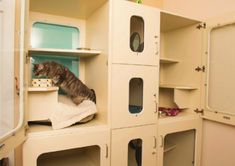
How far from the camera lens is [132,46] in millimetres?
1430

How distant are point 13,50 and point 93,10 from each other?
81 cm

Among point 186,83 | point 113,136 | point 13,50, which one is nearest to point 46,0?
point 13,50

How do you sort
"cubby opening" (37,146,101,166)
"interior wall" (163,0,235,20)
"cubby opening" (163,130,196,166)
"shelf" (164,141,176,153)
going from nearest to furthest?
"cubby opening" (37,146,101,166) < "interior wall" (163,0,235,20) < "cubby opening" (163,130,196,166) < "shelf" (164,141,176,153)

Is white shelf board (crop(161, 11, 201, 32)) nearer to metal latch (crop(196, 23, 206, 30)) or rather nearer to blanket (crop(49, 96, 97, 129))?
metal latch (crop(196, 23, 206, 30))

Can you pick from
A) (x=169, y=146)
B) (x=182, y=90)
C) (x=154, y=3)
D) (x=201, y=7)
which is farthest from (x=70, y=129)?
(x=154, y=3)

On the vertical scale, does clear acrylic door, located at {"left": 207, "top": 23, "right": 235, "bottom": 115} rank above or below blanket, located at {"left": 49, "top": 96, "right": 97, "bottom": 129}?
above

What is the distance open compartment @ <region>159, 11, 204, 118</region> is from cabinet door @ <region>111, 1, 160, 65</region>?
0.24 m

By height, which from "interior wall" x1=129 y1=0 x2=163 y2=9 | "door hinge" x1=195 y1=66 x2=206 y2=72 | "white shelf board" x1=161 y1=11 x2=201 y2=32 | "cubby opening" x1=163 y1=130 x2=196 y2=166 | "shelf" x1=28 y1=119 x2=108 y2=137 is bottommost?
"cubby opening" x1=163 y1=130 x2=196 y2=166

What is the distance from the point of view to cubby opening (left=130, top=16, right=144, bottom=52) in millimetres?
1425

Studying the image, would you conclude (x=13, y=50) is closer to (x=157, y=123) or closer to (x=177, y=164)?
(x=157, y=123)

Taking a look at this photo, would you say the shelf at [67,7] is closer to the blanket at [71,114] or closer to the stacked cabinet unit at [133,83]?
the stacked cabinet unit at [133,83]

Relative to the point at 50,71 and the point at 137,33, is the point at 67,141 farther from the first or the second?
the point at 137,33

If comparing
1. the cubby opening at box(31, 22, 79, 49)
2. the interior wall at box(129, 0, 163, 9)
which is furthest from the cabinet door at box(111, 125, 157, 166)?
the interior wall at box(129, 0, 163, 9)

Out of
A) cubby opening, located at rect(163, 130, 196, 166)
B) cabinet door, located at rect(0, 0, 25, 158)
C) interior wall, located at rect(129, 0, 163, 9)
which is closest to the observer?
cabinet door, located at rect(0, 0, 25, 158)
